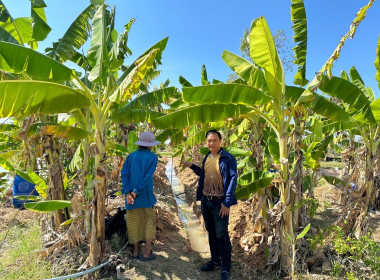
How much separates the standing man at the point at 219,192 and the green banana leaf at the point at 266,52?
3.42 ft

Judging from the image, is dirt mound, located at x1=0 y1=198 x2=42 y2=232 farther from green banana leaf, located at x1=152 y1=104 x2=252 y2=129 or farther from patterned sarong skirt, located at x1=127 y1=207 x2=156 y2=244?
green banana leaf, located at x1=152 y1=104 x2=252 y2=129

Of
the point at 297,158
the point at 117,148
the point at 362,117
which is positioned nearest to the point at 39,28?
the point at 117,148

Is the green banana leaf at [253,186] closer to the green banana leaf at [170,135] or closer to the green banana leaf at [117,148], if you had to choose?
the green banana leaf at [170,135]

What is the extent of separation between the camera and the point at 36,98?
8.82 ft

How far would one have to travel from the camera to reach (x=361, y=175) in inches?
161

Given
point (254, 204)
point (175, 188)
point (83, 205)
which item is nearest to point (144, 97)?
point (83, 205)

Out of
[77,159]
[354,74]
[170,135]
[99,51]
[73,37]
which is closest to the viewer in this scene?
[99,51]

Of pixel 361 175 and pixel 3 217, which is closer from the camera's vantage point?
pixel 361 175

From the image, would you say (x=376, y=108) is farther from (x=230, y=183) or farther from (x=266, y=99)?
(x=230, y=183)

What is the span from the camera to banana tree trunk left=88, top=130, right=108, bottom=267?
331cm

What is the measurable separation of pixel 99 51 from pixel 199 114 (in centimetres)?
162

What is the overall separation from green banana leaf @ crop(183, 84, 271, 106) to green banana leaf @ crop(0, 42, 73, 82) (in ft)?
4.89

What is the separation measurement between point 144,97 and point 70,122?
1.57 metres

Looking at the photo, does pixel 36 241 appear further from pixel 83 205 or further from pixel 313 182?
pixel 313 182
